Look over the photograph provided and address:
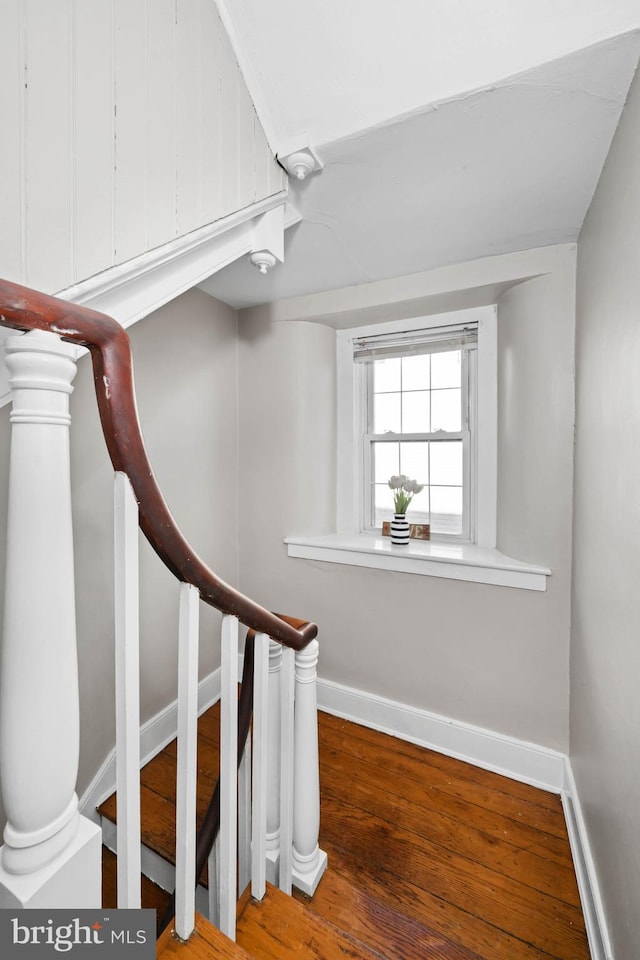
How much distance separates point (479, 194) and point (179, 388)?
1.47m

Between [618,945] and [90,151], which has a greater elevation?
[90,151]

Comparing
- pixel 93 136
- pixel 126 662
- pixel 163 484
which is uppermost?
pixel 93 136

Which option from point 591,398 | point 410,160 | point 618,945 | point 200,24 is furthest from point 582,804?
point 200,24

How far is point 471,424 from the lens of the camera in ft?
7.06

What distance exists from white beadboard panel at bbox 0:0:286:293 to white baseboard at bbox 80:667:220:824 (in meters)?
1.75

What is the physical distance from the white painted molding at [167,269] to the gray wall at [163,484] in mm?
554

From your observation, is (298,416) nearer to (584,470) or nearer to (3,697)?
(584,470)

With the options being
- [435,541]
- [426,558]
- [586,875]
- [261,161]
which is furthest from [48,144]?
[586,875]

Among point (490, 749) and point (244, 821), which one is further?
point (490, 749)

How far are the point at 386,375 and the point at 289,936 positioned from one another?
7.31 feet

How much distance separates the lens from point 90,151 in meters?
0.82

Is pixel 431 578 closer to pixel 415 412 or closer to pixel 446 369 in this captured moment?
pixel 415 412

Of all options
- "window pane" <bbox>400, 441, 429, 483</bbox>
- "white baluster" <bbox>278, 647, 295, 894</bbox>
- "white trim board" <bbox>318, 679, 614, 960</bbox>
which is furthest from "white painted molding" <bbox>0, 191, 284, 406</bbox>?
"white trim board" <bbox>318, 679, 614, 960</bbox>

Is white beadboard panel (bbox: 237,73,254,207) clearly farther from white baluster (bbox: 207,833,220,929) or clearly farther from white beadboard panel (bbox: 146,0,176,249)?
white baluster (bbox: 207,833,220,929)
